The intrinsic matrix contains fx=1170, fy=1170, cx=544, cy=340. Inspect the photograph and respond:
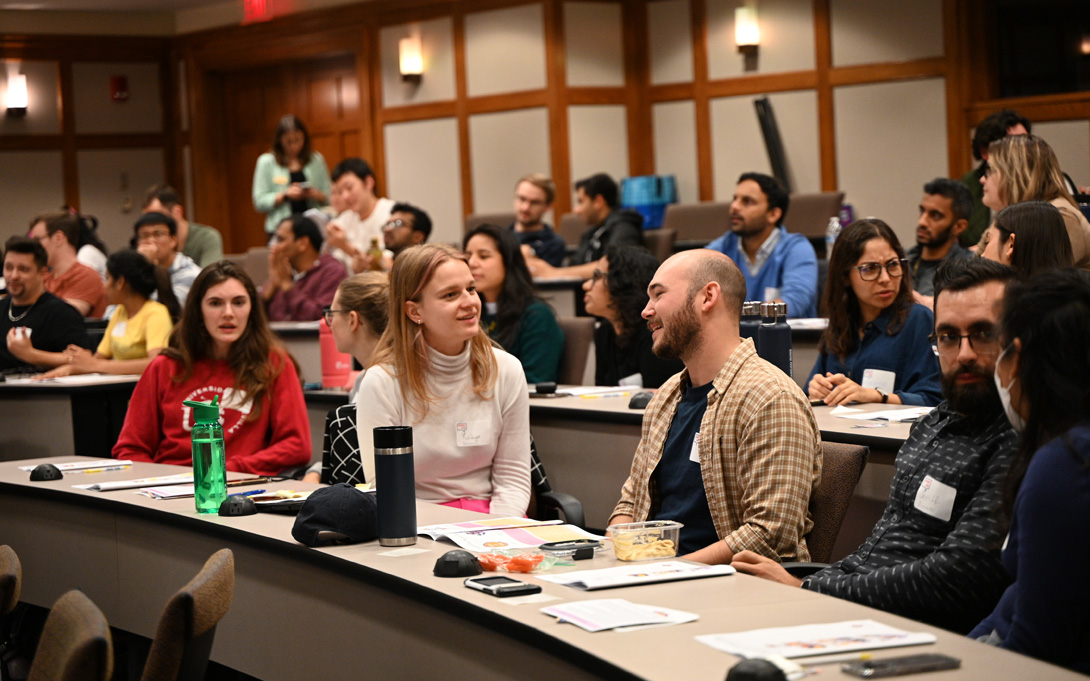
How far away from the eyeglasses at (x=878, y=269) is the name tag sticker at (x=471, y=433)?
1337mm

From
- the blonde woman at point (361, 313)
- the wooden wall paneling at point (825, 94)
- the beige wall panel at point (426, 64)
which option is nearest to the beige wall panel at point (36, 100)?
the beige wall panel at point (426, 64)

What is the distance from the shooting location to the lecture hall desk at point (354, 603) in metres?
1.57

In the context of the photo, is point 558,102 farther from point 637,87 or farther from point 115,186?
point 115,186

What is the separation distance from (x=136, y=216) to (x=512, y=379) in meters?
9.25

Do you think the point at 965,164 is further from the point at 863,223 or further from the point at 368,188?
the point at 863,223

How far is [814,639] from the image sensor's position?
156 centimetres

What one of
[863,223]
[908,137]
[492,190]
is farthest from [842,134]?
[863,223]

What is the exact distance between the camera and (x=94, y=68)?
11086 millimetres

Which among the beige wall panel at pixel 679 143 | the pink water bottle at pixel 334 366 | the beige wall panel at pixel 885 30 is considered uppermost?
the beige wall panel at pixel 885 30

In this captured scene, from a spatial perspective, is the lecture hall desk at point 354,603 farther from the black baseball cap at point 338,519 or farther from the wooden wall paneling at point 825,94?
the wooden wall paneling at point 825,94

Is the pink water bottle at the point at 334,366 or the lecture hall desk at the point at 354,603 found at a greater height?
the pink water bottle at the point at 334,366

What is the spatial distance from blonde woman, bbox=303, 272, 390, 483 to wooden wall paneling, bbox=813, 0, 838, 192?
5.58 metres

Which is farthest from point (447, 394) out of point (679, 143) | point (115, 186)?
point (115, 186)

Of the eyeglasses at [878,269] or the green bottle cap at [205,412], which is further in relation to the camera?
the eyeglasses at [878,269]
